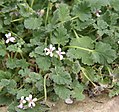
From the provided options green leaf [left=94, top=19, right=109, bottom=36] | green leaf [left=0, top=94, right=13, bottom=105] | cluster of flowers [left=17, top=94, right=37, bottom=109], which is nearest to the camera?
cluster of flowers [left=17, top=94, right=37, bottom=109]

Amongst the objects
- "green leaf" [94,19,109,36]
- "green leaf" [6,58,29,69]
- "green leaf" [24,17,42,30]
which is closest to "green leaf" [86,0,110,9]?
"green leaf" [94,19,109,36]

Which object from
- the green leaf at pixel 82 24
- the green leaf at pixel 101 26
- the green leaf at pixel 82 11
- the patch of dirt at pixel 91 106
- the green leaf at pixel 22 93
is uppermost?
the green leaf at pixel 82 11

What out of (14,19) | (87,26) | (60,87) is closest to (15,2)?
(14,19)

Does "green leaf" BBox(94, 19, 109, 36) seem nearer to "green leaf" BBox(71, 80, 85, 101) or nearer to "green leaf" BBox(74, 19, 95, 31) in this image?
"green leaf" BBox(74, 19, 95, 31)

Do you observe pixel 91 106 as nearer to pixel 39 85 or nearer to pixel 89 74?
pixel 89 74

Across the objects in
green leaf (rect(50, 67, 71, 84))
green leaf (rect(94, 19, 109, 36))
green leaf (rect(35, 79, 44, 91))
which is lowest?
green leaf (rect(35, 79, 44, 91))

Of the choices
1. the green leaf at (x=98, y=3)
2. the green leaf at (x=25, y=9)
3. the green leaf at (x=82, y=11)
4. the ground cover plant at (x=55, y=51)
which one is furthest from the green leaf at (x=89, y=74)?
the green leaf at (x=25, y=9)

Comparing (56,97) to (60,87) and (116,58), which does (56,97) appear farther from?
(116,58)

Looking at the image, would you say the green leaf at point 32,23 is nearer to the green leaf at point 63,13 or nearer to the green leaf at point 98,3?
the green leaf at point 63,13
